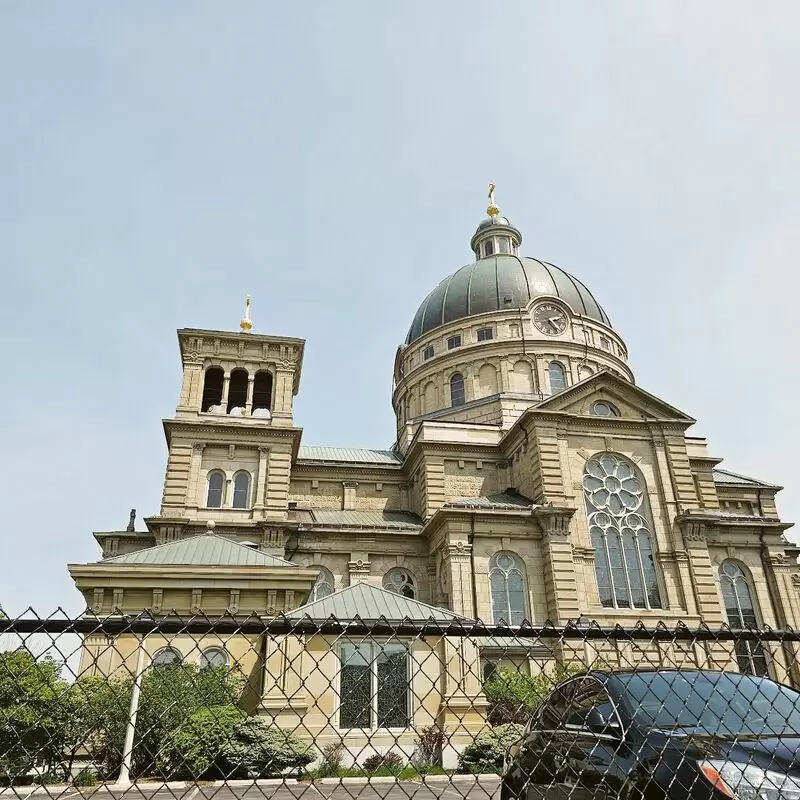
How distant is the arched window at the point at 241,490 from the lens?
28859 millimetres

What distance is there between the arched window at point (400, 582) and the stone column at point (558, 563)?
6215 mm

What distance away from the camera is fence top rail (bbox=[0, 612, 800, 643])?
3.82m

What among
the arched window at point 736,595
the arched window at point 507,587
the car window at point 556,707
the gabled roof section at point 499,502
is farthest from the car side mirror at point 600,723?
the arched window at point 736,595

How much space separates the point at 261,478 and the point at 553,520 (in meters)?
13.1

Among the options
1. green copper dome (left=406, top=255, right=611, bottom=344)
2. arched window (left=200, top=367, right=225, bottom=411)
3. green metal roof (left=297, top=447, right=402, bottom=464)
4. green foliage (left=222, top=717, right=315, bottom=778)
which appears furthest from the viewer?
green copper dome (left=406, top=255, right=611, bottom=344)

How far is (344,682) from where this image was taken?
16703mm

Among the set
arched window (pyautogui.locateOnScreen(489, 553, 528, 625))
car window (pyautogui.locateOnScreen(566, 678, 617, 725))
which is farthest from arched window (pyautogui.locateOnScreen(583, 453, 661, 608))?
car window (pyautogui.locateOnScreen(566, 678, 617, 725))

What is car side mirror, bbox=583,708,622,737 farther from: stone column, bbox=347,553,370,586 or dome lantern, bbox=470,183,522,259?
dome lantern, bbox=470,183,522,259

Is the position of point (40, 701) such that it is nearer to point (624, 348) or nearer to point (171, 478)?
point (171, 478)

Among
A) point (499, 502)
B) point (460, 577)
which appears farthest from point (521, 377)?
point (460, 577)

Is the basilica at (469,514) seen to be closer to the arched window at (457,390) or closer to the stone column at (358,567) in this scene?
the stone column at (358,567)

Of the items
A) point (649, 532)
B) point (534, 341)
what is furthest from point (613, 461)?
point (534, 341)

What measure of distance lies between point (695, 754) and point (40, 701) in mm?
12243

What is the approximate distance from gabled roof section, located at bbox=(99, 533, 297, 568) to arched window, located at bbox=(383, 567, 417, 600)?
911 cm
